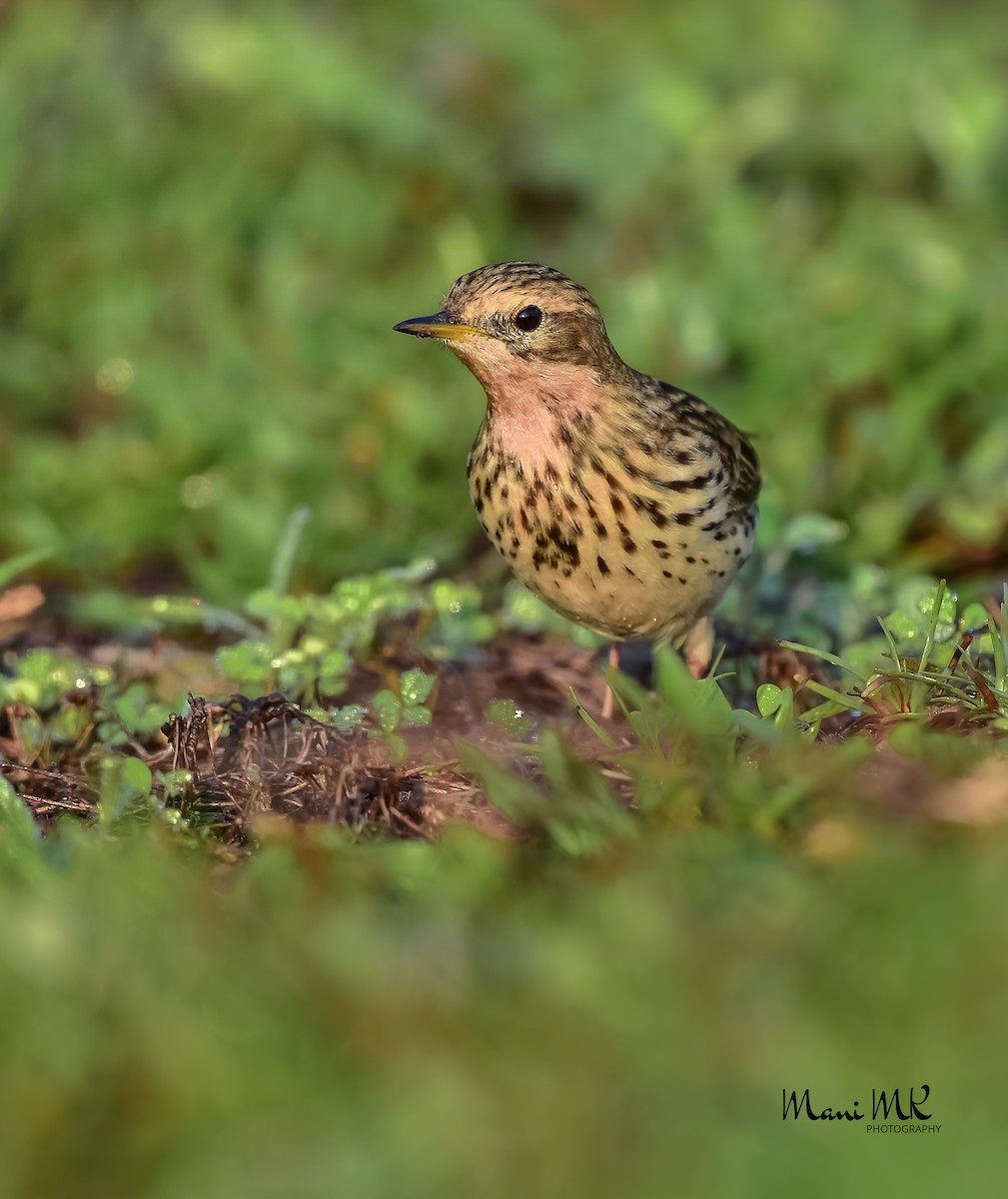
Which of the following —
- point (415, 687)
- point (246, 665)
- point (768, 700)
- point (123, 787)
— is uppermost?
point (246, 665)

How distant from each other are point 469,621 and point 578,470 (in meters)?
0.93

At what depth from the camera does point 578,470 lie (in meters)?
5.12

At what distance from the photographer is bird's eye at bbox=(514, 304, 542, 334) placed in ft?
17.1

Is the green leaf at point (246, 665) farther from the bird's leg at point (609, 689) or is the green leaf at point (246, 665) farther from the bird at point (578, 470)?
the bird's leg at point (609, 689)

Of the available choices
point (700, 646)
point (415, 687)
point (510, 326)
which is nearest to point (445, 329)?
point (510, 326)

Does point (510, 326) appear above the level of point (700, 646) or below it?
above

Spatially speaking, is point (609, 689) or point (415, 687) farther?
point (609, 689)

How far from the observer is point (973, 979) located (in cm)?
327

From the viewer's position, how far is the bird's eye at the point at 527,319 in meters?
5.20

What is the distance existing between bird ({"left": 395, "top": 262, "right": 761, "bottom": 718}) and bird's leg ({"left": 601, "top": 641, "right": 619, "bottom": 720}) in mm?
14

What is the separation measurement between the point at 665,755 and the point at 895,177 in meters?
5.67

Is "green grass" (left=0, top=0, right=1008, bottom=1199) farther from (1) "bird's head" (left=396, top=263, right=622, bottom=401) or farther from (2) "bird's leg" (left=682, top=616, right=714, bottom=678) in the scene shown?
(1) "bird's head" (left=396, top=263, right=622, bottom=401)

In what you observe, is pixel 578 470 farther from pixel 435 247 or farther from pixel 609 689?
pixel 435 247

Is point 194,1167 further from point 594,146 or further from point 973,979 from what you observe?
point 594,146
